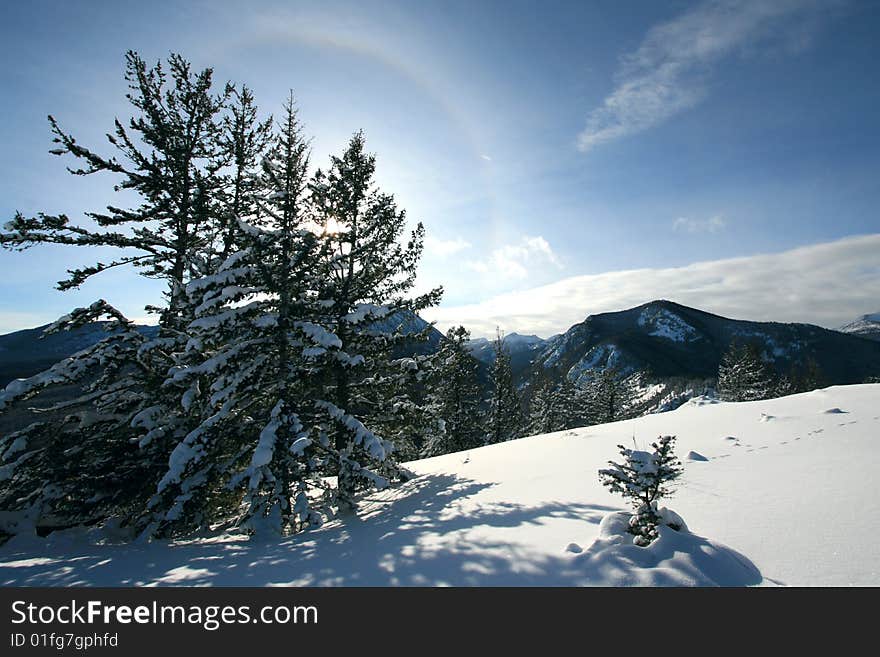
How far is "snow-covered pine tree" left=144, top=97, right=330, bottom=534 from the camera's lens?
7.66 meters

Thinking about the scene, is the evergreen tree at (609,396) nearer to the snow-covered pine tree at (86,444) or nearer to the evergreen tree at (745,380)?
the evergreen tree at (745,380)

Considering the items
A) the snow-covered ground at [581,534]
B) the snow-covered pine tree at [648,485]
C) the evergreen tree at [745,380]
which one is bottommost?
the evergreen tree at [745,380]

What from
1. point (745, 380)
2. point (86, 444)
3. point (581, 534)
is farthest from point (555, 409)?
point (86, 444)

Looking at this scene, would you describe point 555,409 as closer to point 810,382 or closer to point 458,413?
point 458,413

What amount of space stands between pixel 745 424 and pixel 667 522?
25.5ft

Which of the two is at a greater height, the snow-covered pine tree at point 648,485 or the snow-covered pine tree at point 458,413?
the snow-covered pine tree at point 648,485

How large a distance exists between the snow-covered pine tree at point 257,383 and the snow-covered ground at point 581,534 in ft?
3.36

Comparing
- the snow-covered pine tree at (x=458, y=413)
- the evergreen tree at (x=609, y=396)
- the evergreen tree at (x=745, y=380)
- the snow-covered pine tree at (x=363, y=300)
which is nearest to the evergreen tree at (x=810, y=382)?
the evergreen tree at (x=745, y=380)

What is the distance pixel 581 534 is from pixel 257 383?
7616 millimetres

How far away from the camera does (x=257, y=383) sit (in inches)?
348

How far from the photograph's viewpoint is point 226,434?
8398 millimetres

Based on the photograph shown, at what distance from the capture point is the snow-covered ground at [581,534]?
3346mm
